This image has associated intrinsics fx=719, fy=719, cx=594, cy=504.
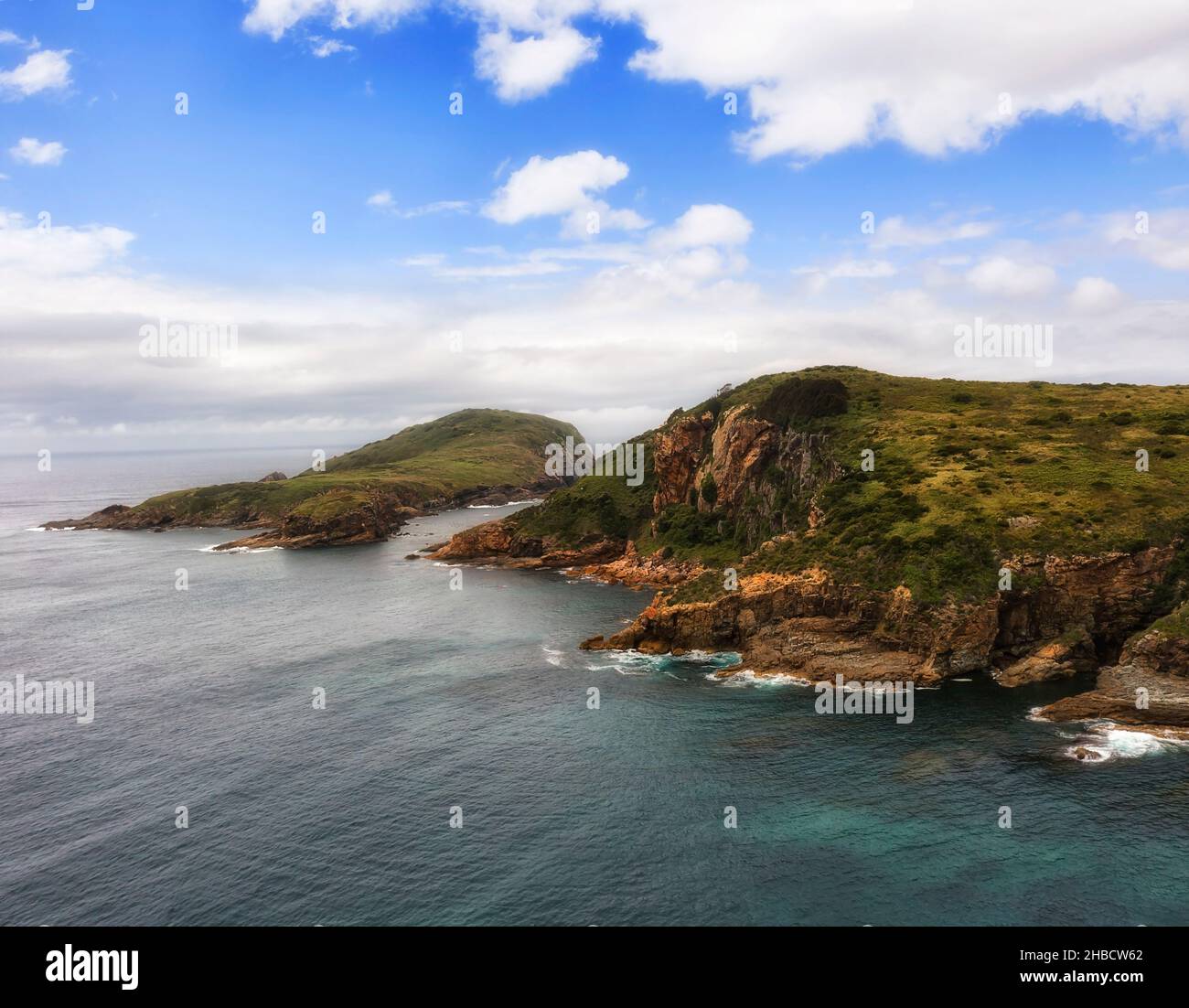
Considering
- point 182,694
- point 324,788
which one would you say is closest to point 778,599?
point 324,788

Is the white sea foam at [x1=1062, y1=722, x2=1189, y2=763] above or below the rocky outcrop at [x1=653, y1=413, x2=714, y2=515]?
below

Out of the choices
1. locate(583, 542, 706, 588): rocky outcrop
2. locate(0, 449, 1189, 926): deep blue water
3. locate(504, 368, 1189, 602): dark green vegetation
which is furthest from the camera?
locate(583, 542, 706, 588): rocky outcrop

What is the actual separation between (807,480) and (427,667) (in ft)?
233

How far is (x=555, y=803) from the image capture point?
58.4m

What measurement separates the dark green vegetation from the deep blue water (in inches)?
753

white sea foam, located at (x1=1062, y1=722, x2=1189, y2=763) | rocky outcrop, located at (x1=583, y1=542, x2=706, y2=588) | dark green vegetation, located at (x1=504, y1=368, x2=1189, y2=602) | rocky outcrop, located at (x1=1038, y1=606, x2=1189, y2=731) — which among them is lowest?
white sea foam, located at (x1=1062, y1=722, x2=1189, y2=763)

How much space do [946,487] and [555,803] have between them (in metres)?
75.6

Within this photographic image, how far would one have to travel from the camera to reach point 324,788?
6253cm

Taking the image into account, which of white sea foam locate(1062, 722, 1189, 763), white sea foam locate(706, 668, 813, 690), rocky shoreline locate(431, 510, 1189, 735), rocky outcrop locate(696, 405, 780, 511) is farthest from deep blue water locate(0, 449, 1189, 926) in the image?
rocky outcrop locate(696, 405, 780, 511)

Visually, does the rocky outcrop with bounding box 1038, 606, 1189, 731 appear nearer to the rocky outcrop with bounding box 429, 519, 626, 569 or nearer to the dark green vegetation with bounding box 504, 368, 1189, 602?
the dark green vegetation with bounding box 504, 368, 1189, 602

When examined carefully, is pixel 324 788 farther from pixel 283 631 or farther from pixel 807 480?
pixel 807 480

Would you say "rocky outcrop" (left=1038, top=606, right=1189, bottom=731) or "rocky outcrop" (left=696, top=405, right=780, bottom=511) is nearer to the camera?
"rocky outcrop" (left=1038, top=606, right=1189, bottom=731)

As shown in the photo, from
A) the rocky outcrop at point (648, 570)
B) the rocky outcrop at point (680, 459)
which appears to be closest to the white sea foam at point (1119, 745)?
the rocky outcrop at point (648, 570)

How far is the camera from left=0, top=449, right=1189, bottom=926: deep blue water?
46.0 meters
